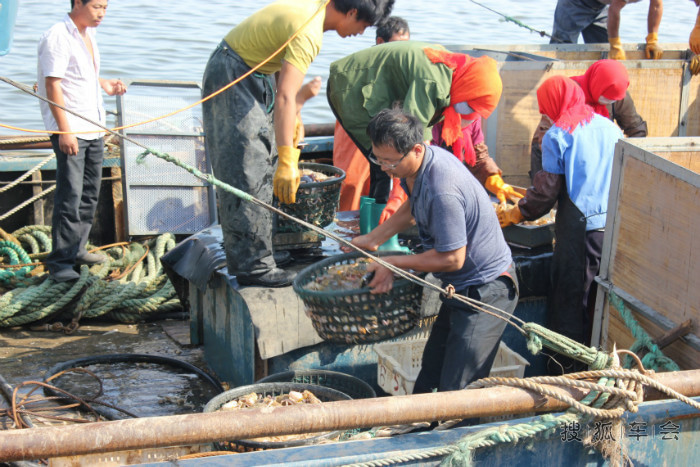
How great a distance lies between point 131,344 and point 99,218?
198cm

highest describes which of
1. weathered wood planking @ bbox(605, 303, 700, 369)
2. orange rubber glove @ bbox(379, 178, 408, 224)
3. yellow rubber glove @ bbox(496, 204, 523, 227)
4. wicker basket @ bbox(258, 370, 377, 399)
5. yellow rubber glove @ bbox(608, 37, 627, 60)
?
yellow rubber glove @ bbox(608, 37, 627, 60)

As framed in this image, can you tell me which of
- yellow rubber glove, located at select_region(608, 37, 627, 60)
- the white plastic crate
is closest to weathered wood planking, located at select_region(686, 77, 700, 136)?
yellow rubber glove, located at select_region(608, 37, 627, 60)

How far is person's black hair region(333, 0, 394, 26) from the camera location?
147 inches

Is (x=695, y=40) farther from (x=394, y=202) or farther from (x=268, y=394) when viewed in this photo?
(x=268, y=394)

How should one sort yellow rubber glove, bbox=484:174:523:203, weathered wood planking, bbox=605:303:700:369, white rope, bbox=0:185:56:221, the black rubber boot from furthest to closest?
1. white rope, bbox=0:185:56:221
2. yellow rubber glove, bbox=484:174:523:203
3. the black rubber boot
4. weathered wood planking, bbox=605:303:700:369

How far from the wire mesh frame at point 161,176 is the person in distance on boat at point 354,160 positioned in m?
1.11

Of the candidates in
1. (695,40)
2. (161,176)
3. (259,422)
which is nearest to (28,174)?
(161,176)

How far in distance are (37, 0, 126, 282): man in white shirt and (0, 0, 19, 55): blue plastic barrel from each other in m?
1.43

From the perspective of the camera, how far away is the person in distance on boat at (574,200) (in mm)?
4066

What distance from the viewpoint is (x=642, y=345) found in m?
3.31

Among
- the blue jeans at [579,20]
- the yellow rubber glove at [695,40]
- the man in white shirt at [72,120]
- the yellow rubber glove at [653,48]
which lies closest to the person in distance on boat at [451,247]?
the man in white shirt at [72,120]

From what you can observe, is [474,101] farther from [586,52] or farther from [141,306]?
[586,52]

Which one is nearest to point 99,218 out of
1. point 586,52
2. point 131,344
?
point 131,344

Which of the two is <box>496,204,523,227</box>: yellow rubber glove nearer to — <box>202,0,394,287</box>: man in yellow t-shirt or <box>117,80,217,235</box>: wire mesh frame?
<box>202,0,394,287</box>: man in yellow t-shirt
